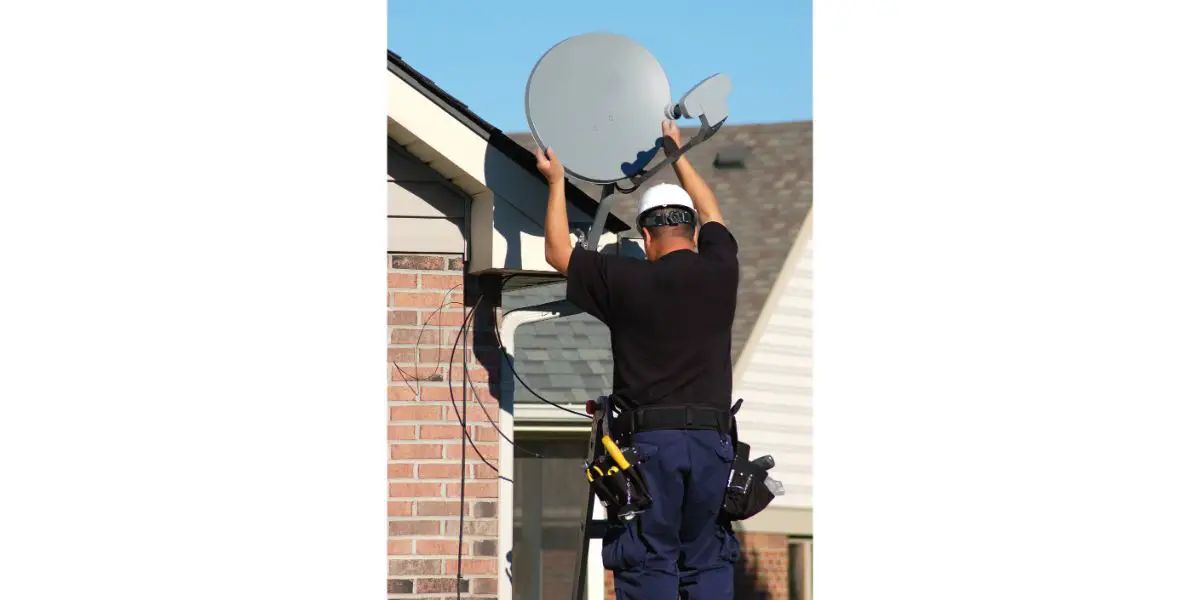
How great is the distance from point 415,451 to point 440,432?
0.15 m

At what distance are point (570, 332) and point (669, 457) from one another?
7764mm

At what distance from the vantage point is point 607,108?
6645 mm

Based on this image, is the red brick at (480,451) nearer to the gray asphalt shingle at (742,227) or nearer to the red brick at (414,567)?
the red brick at (414,567)

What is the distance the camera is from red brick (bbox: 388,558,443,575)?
6.96 metres

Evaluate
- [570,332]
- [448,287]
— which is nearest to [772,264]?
[570,332]

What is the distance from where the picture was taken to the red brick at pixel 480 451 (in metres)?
7.04

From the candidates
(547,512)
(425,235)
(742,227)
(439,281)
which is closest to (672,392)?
(439,281)

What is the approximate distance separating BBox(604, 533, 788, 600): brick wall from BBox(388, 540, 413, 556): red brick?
9026 mm

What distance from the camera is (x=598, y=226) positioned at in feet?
21.6

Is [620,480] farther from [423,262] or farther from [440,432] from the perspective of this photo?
[423,262]

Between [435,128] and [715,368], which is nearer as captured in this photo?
[715,368]

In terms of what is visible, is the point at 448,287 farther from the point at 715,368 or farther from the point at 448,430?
the point at 715,368

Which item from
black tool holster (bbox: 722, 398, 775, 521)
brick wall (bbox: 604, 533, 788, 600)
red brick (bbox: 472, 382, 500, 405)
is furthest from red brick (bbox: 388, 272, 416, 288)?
brick wall (bbox: 604, 533, 788, 600)

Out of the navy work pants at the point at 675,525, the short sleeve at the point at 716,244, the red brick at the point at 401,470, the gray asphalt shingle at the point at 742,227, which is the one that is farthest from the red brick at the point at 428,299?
the gray asphalt shingle at the point at 742,227
